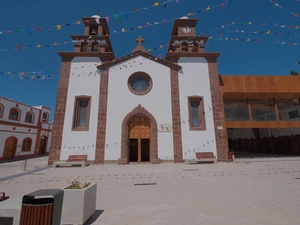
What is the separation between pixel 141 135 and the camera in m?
13.7

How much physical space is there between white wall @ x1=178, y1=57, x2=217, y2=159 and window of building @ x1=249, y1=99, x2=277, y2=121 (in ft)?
13.5

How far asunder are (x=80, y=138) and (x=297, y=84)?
20.1m

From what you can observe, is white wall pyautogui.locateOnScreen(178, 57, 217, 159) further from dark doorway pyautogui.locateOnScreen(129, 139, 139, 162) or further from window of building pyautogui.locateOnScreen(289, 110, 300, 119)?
window of building pyautogui.locateOnScreen(289, 110, 300, 119)

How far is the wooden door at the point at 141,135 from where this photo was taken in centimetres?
1366

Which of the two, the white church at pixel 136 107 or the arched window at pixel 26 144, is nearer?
the white church at pixel 136 107

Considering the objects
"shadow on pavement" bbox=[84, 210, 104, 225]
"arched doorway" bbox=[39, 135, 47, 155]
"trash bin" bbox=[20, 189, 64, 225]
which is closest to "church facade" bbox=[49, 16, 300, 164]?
"shadow on pavement" bbox=[84, 210, 104, 225]

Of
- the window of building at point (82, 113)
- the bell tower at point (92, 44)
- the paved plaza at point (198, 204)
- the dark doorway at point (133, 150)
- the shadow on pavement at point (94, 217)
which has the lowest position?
the shadow on pavement at point (94, 217)

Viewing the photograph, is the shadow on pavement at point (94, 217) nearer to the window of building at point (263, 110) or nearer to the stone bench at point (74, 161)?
the stone bench at point (74, 161)

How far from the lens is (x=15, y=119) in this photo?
742 inches

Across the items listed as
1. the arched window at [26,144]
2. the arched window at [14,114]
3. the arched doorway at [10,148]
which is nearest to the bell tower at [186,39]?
the arched window at [14,114]

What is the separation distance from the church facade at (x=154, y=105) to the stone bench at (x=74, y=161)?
1.11 ft

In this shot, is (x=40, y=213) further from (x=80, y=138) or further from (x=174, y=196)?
(x=80, y=138)

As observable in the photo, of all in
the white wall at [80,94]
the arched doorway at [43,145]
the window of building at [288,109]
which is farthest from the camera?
the arched doorway at [43,145]

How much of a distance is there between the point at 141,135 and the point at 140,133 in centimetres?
19
